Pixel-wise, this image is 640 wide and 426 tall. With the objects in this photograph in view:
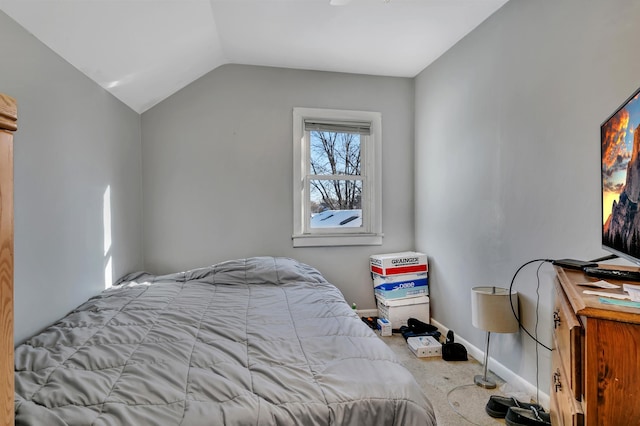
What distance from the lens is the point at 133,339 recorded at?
1536 millimetres

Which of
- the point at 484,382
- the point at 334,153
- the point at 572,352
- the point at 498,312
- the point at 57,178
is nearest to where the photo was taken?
the point at 572,352

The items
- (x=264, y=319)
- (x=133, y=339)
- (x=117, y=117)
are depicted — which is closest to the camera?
(x=133, y=339)

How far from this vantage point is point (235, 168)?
3.21 meters

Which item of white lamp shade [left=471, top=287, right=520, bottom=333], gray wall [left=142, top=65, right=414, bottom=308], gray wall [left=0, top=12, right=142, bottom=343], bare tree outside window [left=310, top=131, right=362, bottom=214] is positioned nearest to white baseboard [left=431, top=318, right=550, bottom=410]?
white lamp shade [left=471, top=287, right=520, bottom=333]

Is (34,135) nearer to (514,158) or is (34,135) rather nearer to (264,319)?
(264,319)

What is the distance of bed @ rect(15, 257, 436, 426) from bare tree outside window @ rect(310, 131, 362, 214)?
1.57 metres

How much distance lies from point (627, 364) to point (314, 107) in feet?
9.86

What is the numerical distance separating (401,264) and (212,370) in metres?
2.25

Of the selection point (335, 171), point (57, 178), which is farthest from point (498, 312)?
point (57, 178)

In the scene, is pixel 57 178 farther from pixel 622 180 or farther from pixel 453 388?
pixel 453 388

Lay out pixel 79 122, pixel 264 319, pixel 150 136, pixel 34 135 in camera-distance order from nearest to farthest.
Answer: pixel 34 135, pixel 264 319, pixel 79 122, pixel 150 136

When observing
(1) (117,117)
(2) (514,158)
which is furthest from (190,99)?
(2) (514,158)

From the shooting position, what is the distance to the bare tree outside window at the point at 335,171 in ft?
11.3

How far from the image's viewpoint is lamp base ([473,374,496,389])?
2178 mm
